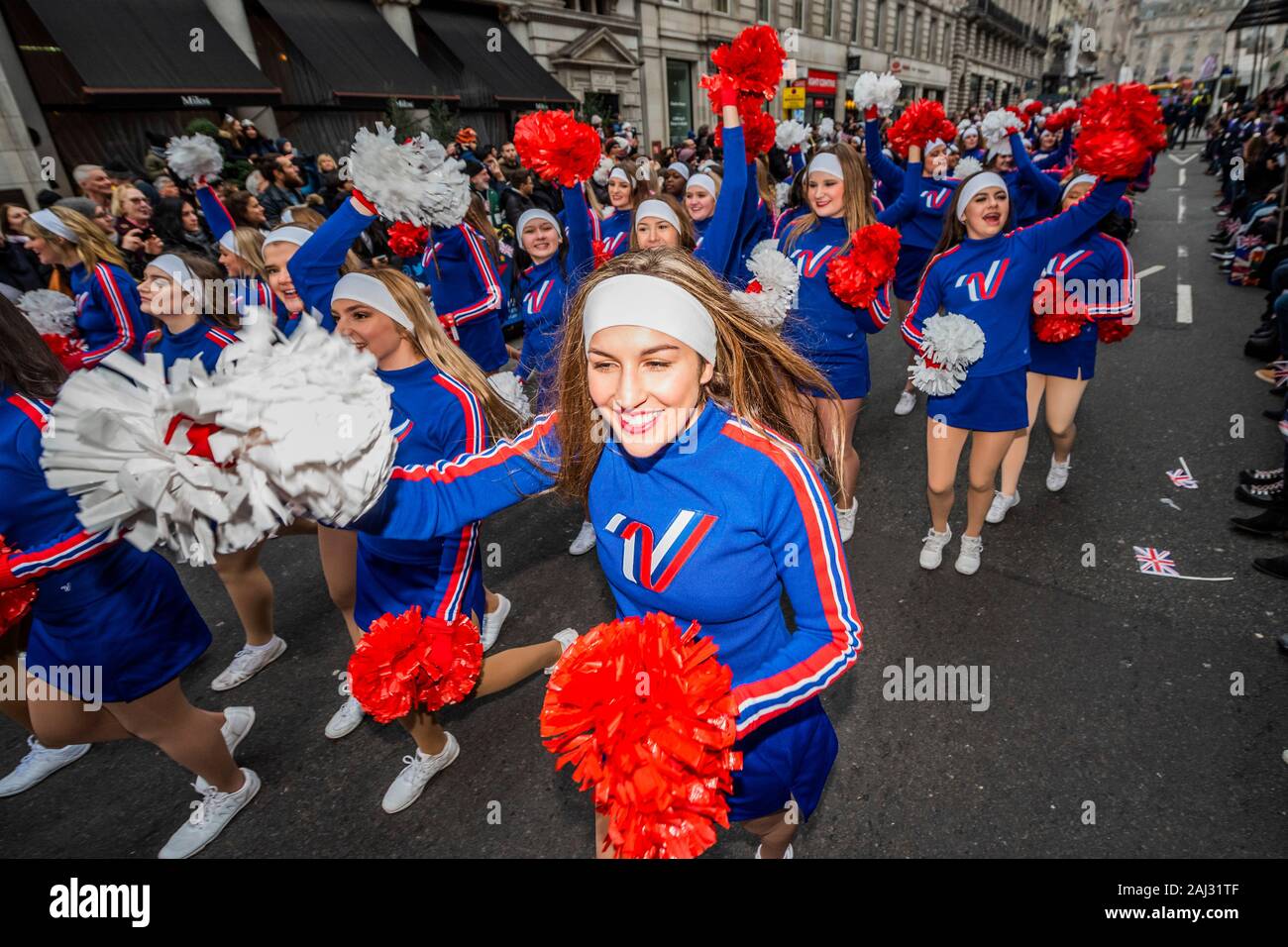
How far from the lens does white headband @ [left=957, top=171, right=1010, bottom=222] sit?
3234 mm

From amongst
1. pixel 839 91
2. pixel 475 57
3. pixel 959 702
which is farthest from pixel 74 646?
pixel 839 91

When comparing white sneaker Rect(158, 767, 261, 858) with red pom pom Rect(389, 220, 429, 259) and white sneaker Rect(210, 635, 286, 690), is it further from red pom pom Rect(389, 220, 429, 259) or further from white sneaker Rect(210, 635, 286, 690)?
red pom pom Rect(389, 220, 429, 259)

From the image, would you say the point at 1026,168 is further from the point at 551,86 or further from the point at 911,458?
the point at 551,86

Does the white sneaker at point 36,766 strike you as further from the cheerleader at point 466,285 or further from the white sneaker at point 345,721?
the cheerleader at point 466,285

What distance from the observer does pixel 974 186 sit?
3301mm

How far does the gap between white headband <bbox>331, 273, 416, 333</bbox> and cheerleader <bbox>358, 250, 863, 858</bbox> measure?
3.52ft

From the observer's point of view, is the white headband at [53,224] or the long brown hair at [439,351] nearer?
the long brown hair at [439,351]

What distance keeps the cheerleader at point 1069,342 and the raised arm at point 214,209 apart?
539cm

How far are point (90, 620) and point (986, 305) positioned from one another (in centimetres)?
406

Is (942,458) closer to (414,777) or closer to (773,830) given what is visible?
(773,830)

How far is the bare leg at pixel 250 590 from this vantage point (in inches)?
128

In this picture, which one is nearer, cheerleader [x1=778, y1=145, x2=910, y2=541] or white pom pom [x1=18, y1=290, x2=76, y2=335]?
cheerleader [x1=778, y1=145, x2=910, y2=541]

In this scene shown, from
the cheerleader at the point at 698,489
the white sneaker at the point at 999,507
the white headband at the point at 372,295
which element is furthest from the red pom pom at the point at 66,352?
the white sneaker at the point at 999,507

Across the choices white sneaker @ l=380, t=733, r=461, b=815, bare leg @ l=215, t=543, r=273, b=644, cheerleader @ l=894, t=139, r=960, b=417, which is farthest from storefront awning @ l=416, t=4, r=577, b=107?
white sneaker @ l=380, t=733, r=461, b=815
